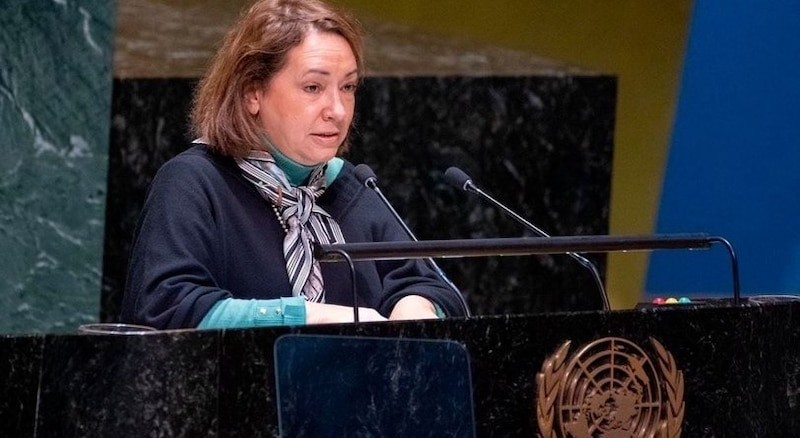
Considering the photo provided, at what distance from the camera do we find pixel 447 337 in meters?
2.11

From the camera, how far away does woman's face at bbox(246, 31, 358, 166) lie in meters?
2.79

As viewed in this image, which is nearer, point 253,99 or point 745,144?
point 253,99

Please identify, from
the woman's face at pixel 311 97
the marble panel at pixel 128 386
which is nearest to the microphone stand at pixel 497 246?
the marble panel at pixel 128 386

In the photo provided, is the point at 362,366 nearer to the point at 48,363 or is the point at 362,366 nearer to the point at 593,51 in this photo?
the point at 48,363

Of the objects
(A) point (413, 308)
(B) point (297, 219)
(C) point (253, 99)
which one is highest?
(C) point (253, 99)

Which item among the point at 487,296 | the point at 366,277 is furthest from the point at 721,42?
the point at 366,277

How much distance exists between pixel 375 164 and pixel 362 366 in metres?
2.64

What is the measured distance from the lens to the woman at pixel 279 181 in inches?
106

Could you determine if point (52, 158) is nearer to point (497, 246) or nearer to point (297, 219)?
point (297, 219)

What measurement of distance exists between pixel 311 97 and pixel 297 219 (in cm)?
24

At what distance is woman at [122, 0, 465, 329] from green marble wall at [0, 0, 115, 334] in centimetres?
146

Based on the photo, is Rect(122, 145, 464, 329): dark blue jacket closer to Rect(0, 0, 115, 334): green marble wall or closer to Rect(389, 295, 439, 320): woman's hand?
Rect(389, 295, 439, 320): woman's hand

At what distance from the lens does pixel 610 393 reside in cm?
220

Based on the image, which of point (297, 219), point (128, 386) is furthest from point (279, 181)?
point (128, 386)
